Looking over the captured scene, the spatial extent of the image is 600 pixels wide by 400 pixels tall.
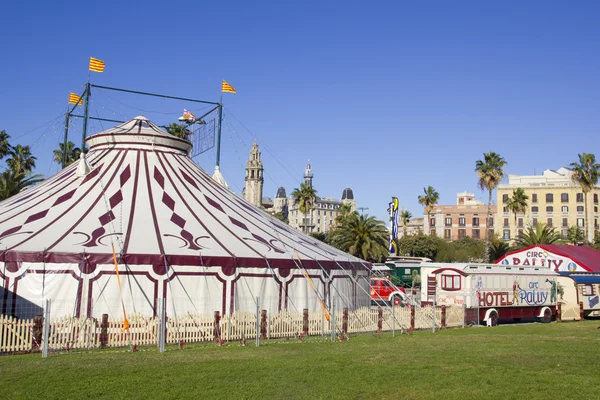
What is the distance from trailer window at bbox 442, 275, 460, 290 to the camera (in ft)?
74.9

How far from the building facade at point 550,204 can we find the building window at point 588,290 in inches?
2037

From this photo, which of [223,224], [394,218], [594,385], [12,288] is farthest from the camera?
[394,218]

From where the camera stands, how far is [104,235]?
1678 cm

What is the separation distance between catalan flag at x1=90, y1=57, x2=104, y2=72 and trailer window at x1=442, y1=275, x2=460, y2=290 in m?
14.9

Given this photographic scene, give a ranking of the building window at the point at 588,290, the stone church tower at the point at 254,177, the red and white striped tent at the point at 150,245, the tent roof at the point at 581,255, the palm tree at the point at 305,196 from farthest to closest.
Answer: the stone church tower at the point at 254,177
the palm tree at the point at 305,196
the tent roof at the point at 581,255
the building window at the point at 588,290
the red and white striped tent at the point at 150,245

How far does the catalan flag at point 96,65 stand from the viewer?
2338 cm

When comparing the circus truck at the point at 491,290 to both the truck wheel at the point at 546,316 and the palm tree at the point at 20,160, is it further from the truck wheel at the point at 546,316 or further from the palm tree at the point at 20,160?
the palm tree at the point at 20,160

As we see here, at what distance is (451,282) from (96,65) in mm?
15350

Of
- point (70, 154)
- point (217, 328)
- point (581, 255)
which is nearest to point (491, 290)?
point (581, 255)

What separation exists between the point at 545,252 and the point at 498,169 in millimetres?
19756

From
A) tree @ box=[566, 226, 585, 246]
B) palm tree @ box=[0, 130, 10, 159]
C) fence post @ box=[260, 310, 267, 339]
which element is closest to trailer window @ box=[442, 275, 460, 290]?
fence post @ box=[260, 310, 267, 339]

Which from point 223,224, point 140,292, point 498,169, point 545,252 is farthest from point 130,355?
point 498,169

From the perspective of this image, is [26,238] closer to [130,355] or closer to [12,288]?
[12,288]

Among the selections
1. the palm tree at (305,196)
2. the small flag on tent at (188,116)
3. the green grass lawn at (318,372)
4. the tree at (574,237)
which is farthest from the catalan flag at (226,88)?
the tree at (574,237)
